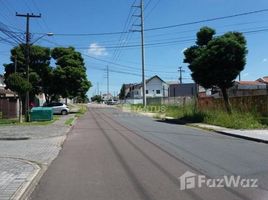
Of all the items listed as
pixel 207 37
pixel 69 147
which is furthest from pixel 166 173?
pixel 207 37

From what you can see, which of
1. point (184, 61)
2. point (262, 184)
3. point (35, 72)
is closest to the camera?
point (262, 184)

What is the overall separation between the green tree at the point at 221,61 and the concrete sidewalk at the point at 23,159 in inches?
556

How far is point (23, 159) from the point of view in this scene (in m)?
14.3

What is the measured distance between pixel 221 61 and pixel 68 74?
92.2 feet

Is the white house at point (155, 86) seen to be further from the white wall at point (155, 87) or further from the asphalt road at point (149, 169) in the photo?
the asphalt road at point (149, 169)

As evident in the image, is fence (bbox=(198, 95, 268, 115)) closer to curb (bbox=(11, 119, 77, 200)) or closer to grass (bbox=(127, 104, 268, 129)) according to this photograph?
grass (bbox=(127, 104, 268, 129))

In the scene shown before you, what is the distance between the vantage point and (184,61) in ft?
126

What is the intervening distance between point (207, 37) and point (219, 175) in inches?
1079

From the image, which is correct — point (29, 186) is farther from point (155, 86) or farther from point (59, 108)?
point (155, 86)

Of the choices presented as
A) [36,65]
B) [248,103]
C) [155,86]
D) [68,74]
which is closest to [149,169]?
[248,103]

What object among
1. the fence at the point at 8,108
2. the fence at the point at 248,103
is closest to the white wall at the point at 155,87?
the fence at the point at 8,108

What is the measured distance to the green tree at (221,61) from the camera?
111 feet

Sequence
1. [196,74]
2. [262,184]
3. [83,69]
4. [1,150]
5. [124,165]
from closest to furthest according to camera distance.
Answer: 1. [262,184]
2. [124,165]
3. [1,150]
4. [196,74]
5. [83,69]

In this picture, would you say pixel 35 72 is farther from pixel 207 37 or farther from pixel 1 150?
pixel 1 150
